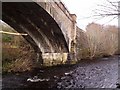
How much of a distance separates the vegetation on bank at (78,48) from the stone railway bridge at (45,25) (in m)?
1.26

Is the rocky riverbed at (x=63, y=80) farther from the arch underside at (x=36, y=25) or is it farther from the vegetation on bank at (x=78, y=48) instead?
the arch underside at (x=36, y=25)

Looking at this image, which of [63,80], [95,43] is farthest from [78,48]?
[63,80]

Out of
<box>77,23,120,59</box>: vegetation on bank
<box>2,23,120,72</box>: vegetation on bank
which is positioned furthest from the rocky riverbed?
<box>77,23,120,59</box>: vegetation on bank

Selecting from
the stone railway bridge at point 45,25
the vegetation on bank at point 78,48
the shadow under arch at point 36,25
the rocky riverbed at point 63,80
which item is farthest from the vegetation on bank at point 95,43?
the rocky riverbed at point 63,80

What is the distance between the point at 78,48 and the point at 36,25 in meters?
10.5

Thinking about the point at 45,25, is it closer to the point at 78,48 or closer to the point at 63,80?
the point at 63,80

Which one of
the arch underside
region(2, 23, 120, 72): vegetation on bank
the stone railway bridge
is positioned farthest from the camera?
region(2, 23, 120, 72): vegetation on bank

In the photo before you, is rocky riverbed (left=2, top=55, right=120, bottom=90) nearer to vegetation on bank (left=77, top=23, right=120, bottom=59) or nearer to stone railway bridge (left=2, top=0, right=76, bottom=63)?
stone railway bridge (left=2, top=0, right=76, bottom=63)

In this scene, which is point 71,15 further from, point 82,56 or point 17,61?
point 17,61

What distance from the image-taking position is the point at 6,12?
1470 centimetres

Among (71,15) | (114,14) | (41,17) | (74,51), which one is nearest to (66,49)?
(74,51)

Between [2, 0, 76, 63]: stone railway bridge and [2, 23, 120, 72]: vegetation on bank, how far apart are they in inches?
49.7

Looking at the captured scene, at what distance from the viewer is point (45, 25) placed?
17.1m

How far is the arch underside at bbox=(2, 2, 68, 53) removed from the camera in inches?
528
